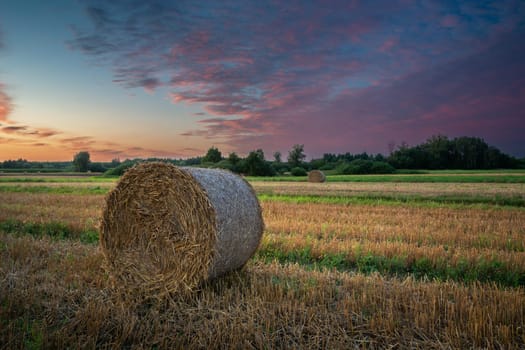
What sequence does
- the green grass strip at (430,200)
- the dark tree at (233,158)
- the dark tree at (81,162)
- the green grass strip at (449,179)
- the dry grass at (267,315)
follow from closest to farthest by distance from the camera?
the dry grass at (267,315) < the green grass strip at (430,200) < the green grass strip at (449,179) < the dark tree at (233,158) < the dark tree at (81,162)

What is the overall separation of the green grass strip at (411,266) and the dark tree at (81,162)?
254ft

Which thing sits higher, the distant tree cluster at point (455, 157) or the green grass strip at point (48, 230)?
the distant tree cluster at point (455, 157)

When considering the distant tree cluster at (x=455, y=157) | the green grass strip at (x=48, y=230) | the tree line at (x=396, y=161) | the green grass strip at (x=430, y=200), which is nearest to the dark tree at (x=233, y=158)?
the tree line at (x=396, y=161)

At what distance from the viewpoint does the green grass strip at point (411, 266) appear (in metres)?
6.54

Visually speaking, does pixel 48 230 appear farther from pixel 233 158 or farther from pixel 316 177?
pixel 233 158

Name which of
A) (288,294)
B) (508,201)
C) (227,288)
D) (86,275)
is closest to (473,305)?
(288,294)

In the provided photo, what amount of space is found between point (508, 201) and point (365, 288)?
14567 millimetres

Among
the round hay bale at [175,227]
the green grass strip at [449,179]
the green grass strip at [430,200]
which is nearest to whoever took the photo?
the round hay bale at [175,227]

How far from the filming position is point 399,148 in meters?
77.4

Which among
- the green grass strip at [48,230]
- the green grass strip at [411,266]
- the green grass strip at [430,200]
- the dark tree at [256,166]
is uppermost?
the dark tree at [256,166]

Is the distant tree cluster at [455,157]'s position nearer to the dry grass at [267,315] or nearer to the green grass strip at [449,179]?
the green grass strip at [449,179]

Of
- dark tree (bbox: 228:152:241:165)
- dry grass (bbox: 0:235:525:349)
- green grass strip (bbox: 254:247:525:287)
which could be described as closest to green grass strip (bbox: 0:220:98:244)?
dry grass (bbox: 0:235:525:349)

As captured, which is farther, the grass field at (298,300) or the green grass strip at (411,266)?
the green grass strip at (411,266)

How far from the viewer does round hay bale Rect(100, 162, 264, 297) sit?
550cm
